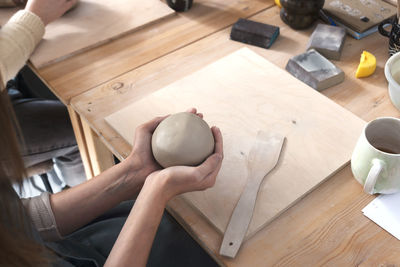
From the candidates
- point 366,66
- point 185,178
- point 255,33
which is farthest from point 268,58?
point 185,178

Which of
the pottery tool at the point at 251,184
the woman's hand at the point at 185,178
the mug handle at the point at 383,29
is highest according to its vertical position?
the mug handle at the point at 383,29

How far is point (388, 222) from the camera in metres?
0.69

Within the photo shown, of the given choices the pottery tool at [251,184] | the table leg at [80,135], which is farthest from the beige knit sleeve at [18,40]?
the pottery tool at [251,184]

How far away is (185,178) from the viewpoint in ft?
2.26

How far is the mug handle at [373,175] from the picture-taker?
2.18 ft

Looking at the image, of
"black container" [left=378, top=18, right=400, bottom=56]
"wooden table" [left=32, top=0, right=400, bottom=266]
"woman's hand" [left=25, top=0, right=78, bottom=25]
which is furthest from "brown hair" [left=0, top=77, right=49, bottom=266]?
"black container" [left=378, top=18, right=400, bottom=56]

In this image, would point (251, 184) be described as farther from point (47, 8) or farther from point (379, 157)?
point (47, 8)

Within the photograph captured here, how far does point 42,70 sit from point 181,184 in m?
0.50

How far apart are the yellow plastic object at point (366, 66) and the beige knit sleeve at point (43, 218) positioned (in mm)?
710

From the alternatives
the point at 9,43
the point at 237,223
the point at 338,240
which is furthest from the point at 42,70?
the point at 338,240

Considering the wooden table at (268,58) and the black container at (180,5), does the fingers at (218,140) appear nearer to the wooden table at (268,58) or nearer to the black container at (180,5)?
the wooden table at (268,58)

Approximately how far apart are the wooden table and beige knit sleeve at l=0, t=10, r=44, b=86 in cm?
6

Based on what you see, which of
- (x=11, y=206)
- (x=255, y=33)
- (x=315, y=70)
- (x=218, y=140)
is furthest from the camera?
(x=255, y=33)

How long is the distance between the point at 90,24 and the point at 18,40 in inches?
7.6
